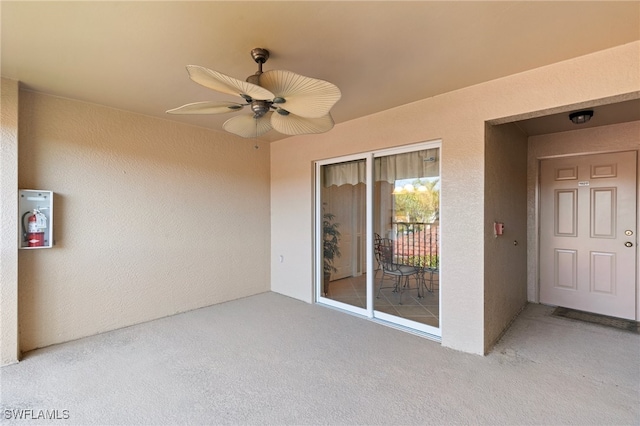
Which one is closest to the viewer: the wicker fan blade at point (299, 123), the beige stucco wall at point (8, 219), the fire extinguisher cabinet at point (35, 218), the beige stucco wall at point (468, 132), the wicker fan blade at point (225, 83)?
the wicker fan blade at point (225, 83)

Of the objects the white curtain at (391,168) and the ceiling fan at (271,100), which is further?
the white curtain at (391,168)

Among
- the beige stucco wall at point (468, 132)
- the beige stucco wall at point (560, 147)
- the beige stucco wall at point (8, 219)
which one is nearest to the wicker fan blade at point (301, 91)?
the beige stucco wall at point (468, 132)

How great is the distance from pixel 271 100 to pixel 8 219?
2.53 meters

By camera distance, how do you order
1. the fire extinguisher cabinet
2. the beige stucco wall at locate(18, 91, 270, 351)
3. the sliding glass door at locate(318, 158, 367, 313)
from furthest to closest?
the sliding glass door at locate(318, 158, 367, 313) < the beige stucco wall at locate(18, 91, 270, 351) < the fire extinguisher cabinet

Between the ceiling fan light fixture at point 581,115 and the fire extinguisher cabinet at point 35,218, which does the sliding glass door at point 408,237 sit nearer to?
the ceiling fan light fixture at point 581,115

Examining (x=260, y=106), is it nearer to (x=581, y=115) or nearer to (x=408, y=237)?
(x=408, y=237)

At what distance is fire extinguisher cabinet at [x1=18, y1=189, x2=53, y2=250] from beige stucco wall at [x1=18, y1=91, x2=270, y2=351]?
0.11 meters

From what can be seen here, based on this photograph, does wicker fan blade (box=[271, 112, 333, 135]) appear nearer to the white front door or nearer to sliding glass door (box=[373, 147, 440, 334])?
sliding glass door (box=[373, 147, 440, 334])

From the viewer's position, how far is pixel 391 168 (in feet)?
11.1

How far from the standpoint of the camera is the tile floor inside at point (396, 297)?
3103 millimetres

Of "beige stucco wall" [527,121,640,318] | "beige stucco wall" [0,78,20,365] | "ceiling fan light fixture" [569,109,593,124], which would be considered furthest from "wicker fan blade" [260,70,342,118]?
"beige stucco wall" [527,121,640,318]

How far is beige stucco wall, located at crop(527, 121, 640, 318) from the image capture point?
339cm

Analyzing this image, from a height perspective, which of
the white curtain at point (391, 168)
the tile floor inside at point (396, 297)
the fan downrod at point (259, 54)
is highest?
the fan downrod at point (259, 54)

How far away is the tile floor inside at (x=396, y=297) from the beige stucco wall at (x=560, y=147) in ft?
6.28
